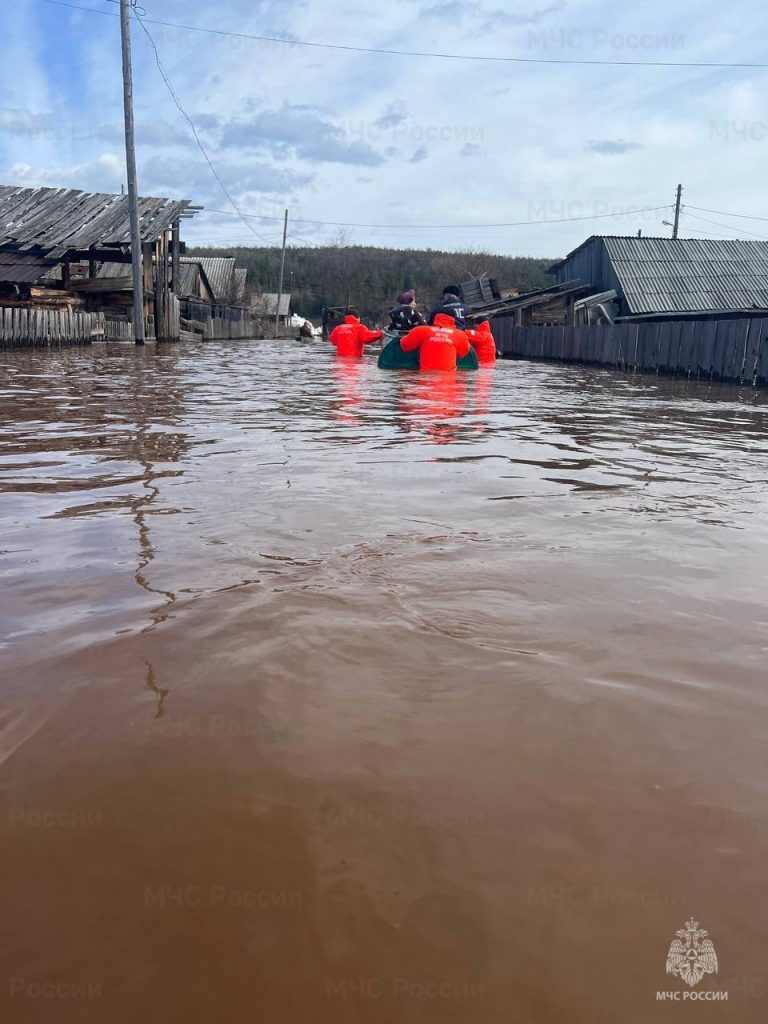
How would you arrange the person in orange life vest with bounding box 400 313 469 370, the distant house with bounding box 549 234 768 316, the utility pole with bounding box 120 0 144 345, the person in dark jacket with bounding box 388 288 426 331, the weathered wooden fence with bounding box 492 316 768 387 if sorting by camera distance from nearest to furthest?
1. the weathered wooden fence with bounding box 492 316 768 387
2. the person in orange life vest with bounding box 400 313 469 370
3. the person in dark jacket with bounding box 388 288 426 331
4. the utility pole with bounding box 120 0 144 345
5. the distant house with bounding box 549 234 768 316

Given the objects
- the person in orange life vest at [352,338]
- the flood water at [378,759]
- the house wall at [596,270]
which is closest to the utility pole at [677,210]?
the house wall at [596,270]

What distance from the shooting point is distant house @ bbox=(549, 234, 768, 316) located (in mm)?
26078

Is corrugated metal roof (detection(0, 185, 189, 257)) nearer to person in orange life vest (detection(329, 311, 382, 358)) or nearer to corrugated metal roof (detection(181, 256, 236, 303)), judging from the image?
person in orange life vest (detection(329, 311, 382, 358))

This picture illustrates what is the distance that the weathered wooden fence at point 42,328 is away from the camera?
1809 cm

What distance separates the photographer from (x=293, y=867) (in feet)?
4.02

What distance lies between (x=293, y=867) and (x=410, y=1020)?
305mm

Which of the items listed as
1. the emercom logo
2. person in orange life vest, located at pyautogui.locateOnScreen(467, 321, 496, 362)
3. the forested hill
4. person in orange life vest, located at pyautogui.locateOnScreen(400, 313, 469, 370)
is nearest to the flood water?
the emercom logo

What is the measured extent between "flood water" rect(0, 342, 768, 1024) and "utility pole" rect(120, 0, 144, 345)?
1895 centimetres

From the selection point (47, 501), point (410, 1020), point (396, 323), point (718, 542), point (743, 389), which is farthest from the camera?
point (396, 323)

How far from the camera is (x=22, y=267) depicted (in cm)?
2111

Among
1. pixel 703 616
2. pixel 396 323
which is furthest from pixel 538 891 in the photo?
pixel 396 323

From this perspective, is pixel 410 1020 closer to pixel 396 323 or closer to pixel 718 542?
pixel 718 542

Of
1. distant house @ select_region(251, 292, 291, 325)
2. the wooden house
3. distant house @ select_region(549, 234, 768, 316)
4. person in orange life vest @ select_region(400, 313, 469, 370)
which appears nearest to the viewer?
person in orange life vest @ select_region(400, 313, 469, 370)

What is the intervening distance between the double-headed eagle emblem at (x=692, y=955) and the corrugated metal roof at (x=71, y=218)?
23.0 m
